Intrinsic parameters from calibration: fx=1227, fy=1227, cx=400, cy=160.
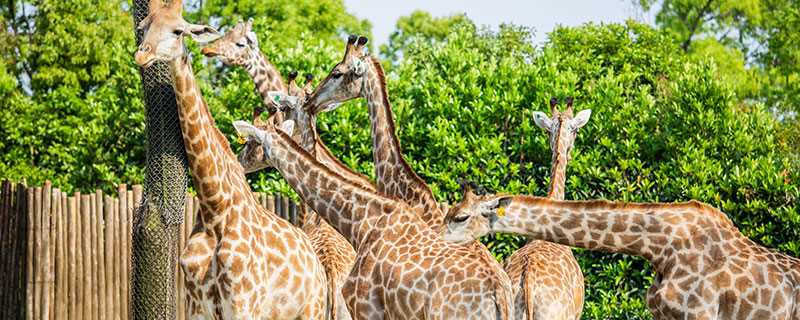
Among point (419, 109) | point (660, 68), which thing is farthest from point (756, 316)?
point (660, 68)

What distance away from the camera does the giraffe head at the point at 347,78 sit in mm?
10078

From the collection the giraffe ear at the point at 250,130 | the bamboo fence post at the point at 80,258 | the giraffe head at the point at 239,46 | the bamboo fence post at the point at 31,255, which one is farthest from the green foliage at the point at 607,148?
the giraffe ear at the point at 250,130

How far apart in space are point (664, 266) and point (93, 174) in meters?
9.92

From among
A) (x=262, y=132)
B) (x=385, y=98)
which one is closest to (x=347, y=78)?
(x=385, y=98)

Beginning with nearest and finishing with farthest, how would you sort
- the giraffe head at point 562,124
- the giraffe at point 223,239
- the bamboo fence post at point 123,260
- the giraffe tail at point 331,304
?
the giraffe at point 223,239, the giraffe tail at point 331,304, the giraffe head at point 562,124, the bamboo fence post at point 123,260

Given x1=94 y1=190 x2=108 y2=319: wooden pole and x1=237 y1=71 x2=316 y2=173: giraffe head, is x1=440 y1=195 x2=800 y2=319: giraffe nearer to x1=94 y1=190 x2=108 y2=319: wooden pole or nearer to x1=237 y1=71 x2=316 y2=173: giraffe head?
x1=237 y1=71 x2=316 y2=173: giraffe head

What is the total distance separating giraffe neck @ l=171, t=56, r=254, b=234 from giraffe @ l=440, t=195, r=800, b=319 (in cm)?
151

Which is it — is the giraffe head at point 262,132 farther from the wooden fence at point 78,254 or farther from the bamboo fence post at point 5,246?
the bamboo fence post at point 5,246

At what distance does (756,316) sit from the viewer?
7648 mm

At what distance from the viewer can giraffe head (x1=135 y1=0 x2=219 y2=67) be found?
7316 mm

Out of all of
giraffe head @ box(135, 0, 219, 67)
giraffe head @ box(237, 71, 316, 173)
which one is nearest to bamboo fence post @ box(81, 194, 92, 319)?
giraffe head @ box(237, 71, 316, 173)

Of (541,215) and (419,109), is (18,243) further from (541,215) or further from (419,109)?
(541,215)

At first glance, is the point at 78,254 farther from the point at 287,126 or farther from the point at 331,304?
the point at 331,304

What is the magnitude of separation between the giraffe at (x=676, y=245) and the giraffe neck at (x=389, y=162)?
125 cm
